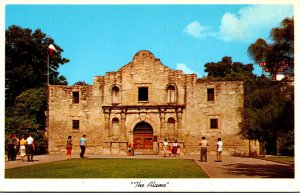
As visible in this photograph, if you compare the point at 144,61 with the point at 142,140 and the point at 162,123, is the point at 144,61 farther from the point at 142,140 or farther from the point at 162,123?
the point at 142,140

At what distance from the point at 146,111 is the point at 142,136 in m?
1.97

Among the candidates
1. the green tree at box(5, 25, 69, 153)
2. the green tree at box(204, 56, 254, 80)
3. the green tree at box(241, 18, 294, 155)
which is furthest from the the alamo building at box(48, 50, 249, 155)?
the green tree at box(204, 56, 254, 80)

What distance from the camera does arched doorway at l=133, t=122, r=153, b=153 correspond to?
35.9 metres

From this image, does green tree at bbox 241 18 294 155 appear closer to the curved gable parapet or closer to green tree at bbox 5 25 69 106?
the curved gable parapet

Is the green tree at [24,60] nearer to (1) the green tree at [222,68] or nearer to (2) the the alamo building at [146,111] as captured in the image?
(2) the the alamo building at [146,111]

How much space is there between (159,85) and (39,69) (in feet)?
36.5

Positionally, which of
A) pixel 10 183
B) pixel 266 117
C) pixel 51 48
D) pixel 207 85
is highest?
pixel 51 48

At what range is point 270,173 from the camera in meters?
18.7

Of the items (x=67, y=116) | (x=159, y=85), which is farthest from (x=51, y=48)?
(x=159, y=85)

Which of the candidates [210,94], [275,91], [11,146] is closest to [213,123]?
[210,94]

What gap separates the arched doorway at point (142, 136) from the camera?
35875mm

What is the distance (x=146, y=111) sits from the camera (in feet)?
117

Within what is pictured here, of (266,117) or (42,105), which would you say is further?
(42,105)

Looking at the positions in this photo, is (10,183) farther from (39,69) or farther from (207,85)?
(39,69)
